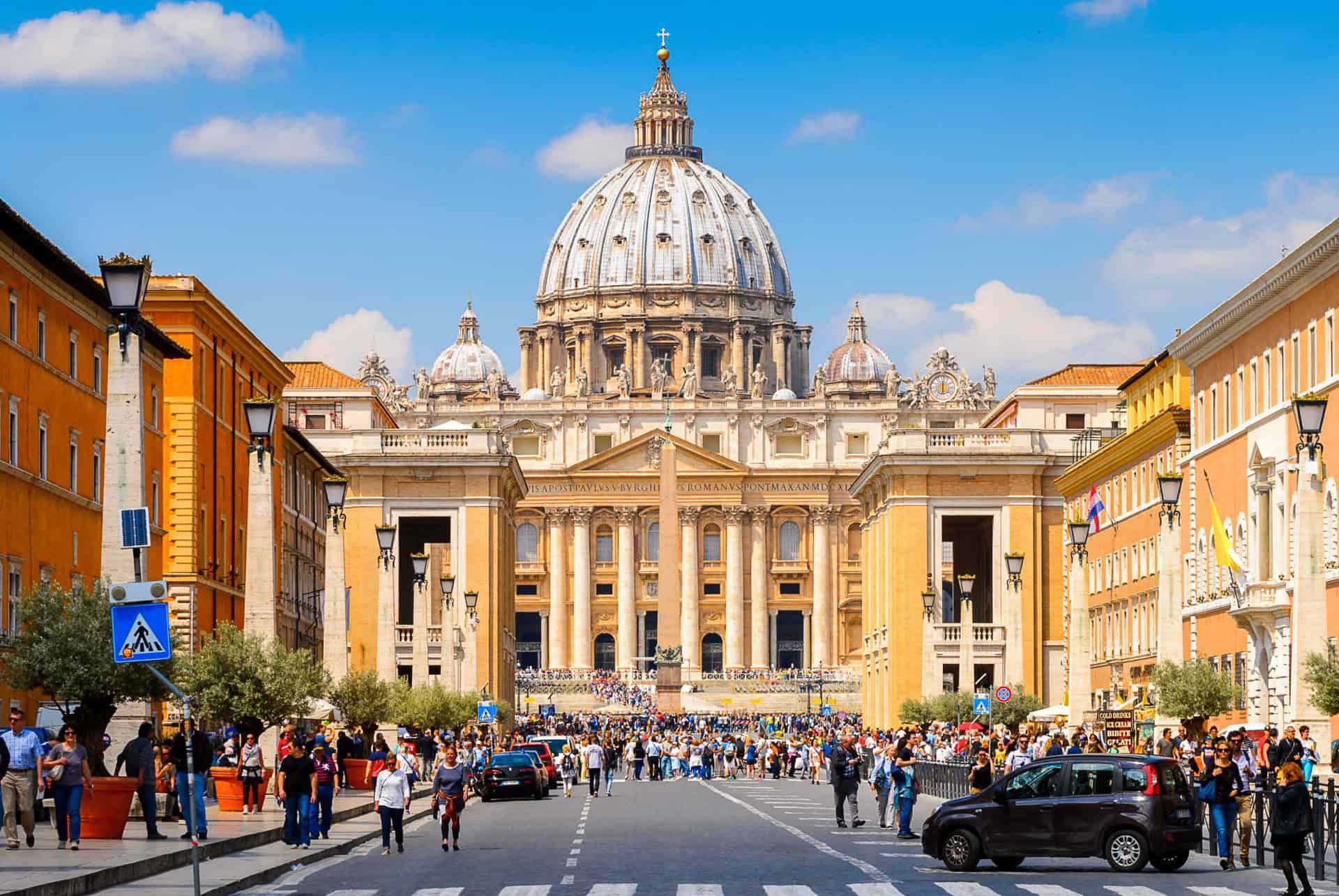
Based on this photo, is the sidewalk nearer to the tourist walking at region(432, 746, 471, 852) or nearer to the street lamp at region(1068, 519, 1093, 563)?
the tourist walking at region(432, 746, 471, 852)

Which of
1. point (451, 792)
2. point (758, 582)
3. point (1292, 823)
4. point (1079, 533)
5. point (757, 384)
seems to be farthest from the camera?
point (757, 384)

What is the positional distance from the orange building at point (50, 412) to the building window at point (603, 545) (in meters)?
117

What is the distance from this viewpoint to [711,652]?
582 feet

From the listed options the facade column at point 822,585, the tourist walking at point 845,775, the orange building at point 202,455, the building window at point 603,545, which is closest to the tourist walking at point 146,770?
the tourist walking at point 845,775

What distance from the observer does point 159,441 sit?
59.0 m

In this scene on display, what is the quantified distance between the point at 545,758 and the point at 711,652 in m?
113

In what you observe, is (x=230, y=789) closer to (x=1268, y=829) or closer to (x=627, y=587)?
(x=1268, y=829)

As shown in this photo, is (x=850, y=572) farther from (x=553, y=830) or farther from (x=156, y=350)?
(x=553, y=830)

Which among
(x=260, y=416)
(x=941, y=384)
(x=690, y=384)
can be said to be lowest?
(x=260, y=416)

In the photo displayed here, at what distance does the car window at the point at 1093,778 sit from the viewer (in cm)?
2856

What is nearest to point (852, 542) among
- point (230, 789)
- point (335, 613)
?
point (335, 613)

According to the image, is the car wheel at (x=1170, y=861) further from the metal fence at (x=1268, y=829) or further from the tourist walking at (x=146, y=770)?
the tourist walking at (x=146, y=770)

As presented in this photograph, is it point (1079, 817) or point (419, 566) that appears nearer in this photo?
point (1079, 817)

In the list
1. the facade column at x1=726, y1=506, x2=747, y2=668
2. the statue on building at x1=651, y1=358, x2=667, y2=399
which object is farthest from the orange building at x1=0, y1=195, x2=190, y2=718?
the statue on building at x1=651, y1=358, x2=667, y2=399
